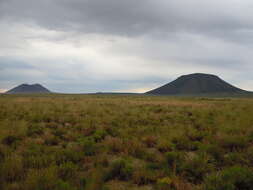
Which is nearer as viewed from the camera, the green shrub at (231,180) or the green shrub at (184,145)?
the green shrub at (231,180)

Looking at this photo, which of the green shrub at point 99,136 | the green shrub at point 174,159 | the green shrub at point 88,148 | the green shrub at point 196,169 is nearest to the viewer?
the green shrub at point 196,169

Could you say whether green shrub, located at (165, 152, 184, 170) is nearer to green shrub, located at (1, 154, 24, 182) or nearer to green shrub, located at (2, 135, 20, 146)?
green shrub, located at (1, 154, 24, 182)

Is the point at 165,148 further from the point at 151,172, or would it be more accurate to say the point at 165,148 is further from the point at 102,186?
the point at 102,186

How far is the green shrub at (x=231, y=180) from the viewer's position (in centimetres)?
367

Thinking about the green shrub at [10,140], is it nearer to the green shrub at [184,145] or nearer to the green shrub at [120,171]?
the green shrub at [120,171]

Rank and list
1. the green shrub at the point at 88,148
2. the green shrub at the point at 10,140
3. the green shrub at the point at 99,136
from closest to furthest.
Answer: the green shrub at the point at 88,148, the green shrub at the point at 10,140, the green shrub at the point at 99,136

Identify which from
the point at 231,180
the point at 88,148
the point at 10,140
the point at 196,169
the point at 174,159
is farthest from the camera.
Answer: the point at 10,140

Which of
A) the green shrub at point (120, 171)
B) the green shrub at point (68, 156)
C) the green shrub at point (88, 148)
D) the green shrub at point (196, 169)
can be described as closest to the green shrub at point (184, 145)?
the green shrub at point (196, 169)

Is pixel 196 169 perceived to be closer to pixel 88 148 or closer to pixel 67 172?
pixel 67 172

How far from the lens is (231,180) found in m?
3.87

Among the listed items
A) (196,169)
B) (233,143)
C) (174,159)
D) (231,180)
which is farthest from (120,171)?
(233,143)

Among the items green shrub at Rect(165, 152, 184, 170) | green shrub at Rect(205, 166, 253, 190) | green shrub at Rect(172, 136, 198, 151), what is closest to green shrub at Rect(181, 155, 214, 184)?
green shrub at Rect(165, 152, 184, 170)

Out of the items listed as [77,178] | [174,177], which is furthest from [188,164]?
[77,178]

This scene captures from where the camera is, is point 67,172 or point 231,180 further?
point 67,172
